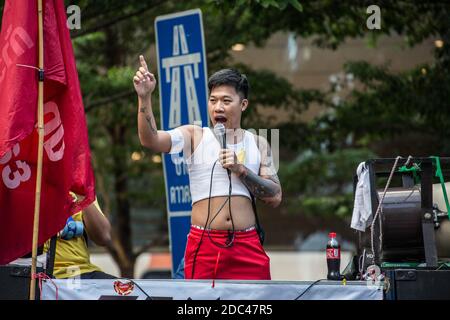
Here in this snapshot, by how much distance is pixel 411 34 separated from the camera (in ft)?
35.8

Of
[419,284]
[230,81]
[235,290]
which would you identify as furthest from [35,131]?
[419,284]

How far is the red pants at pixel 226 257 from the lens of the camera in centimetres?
515

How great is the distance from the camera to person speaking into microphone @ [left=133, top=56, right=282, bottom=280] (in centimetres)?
514

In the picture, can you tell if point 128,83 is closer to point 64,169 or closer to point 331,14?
point 331,14

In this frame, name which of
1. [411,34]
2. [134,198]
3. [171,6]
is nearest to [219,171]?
[411,34]

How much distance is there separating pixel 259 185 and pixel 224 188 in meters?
0.23

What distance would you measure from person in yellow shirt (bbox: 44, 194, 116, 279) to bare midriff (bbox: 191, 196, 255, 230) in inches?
32.4

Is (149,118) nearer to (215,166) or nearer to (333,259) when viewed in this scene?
(215,166)

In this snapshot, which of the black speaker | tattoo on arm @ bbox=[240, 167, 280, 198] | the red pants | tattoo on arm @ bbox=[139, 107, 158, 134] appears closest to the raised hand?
A: tattoo on arm @ bbox=[139, 107, 158, 134]

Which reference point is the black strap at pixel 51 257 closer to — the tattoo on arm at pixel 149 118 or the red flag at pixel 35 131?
the red flag at pixel 35 131

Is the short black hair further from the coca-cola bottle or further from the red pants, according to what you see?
the coca-cola bottle

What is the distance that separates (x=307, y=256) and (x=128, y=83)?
12901 mm

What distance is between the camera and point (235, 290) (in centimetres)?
463
